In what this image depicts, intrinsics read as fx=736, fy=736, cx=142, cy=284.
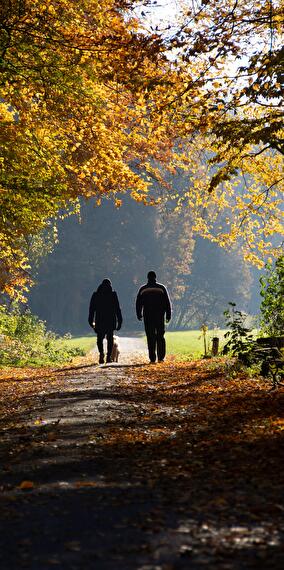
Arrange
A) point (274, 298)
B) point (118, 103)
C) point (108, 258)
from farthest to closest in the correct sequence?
point (108, 258)
point (118, 103)
point (274, 298)

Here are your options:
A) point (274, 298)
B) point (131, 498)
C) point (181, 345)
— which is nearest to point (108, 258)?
point (181, 345)

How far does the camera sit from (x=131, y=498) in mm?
4520

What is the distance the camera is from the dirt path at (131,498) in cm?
347

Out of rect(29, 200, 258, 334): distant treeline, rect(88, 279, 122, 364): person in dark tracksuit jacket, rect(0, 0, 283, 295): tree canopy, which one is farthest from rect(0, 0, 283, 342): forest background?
rect(29, 200, 258, 334): distant treeline

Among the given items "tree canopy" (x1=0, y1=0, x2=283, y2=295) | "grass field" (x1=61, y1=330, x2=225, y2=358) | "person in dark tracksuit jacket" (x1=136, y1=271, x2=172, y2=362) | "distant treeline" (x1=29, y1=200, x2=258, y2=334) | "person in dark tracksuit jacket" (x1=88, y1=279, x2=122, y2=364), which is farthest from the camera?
"distant treeline" (x1=29, y1=200, x2=258, y2=334)

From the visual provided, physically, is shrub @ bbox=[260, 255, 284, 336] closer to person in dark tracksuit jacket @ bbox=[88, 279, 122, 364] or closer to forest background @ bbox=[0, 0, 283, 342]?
forest background @ bbox=[0, 0, 283, 342]

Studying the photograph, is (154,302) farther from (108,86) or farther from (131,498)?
(131,498)

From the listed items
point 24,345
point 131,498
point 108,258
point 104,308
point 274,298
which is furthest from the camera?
point 108,258

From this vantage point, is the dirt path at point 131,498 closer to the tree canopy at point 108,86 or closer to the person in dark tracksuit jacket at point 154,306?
the tree canopy at point 108,86

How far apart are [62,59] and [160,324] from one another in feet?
22.4

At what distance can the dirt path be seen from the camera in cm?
347

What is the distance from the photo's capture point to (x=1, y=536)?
12.6 feet

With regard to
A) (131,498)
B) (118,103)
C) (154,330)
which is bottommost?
(131,498)

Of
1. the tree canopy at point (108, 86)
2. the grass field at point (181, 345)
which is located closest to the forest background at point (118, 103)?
the tree canopy at point (108, 86)
